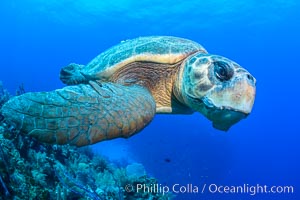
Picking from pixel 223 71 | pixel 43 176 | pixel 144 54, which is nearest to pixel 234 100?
pixel 223 71

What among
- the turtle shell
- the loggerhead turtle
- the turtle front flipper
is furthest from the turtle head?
the turtle front flipper

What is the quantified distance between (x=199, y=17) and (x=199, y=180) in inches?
816

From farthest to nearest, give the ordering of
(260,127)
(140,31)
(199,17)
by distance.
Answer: (260,127), (140,31), (199,17)

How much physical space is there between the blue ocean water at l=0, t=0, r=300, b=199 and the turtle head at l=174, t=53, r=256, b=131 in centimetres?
1154

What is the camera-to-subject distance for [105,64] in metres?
3.64

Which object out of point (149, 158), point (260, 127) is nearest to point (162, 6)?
point (149, 158)

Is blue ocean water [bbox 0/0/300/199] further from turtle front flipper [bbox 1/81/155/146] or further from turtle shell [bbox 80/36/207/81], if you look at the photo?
turtle front flipper [bbox 1/81/155/146]

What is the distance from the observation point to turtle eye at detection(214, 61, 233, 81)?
2859 mm

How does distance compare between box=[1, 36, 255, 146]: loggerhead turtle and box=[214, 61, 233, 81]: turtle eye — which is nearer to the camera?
box=[1, 36, 255, 146]: loggerhead turtle

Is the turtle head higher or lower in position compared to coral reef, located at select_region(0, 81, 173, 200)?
higher

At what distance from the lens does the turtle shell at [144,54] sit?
11.4 feet

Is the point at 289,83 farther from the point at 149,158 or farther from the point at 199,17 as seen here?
the point at 149,158

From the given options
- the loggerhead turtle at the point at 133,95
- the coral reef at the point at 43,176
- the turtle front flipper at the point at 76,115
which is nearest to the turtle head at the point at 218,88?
the loggerhead turtle at the point at 133,95

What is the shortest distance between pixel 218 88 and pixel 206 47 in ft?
148
